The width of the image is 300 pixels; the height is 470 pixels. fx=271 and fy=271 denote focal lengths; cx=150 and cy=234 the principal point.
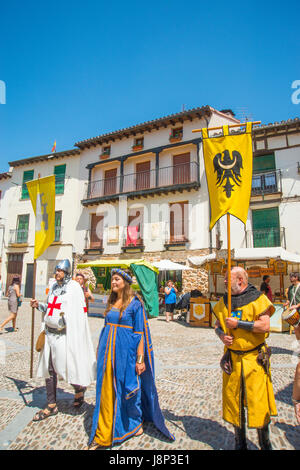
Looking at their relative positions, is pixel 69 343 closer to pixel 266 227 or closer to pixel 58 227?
pixel 266 227

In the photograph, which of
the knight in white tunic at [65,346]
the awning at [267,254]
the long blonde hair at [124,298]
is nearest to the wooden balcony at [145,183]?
the awning at [267,254]

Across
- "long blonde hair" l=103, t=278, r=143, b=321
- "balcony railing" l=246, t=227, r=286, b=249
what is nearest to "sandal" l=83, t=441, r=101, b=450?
"long blonde hair" l=103, t=278, r=143, b=321

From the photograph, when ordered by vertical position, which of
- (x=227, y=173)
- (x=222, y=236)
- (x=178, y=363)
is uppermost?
(x=222, y=236)

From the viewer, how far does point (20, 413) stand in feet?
10.4

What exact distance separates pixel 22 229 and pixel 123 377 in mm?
21046

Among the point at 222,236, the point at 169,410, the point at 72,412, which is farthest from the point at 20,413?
the point at 222,236

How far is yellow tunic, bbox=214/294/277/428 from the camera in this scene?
2.22m

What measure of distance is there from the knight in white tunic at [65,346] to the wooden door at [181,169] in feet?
46.3

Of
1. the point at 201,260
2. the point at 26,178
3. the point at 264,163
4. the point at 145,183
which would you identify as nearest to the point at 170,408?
the point at 201,260

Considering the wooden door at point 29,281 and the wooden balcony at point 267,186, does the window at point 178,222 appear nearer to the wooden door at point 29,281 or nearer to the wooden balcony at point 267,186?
the wooden balcony at point 267,186
